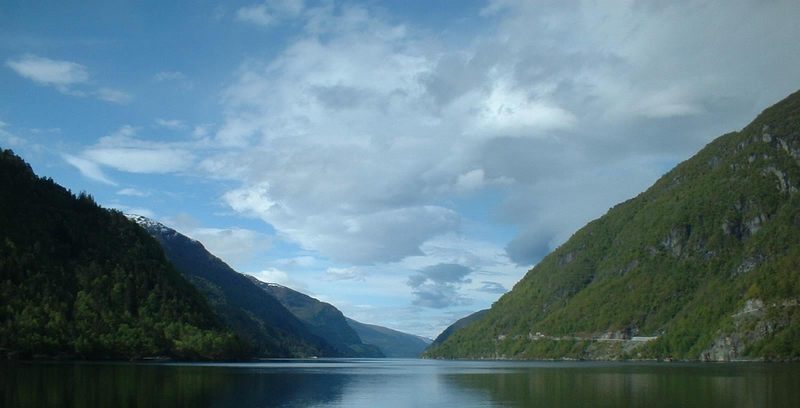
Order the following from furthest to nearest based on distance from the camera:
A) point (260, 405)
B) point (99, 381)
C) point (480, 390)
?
point (480, 390), point (99, 381), point (260, 405)

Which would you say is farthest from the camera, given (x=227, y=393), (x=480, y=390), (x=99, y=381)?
(x=480, y=390)

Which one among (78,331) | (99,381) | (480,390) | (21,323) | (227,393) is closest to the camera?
(227,393)

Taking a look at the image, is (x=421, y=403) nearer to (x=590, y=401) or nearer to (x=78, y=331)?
(x=590, y=401)

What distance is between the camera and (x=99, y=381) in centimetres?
9369

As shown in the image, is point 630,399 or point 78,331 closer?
point 630,399

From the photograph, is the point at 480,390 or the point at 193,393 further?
the point at 480,390

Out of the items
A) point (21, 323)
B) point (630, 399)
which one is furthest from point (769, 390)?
point (21, 323)

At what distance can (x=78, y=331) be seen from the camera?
632ft

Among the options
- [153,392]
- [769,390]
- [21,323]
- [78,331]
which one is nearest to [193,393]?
[153,392]

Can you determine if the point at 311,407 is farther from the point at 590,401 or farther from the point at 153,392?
the point at 590,401

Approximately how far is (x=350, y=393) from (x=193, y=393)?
23001 millimetres

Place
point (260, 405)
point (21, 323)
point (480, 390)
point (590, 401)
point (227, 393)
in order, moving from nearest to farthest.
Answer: point (260, 405)
point (590, 401)
point (227, 393)
point (480, 390)
point (21, 323)

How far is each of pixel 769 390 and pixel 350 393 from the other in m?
50.7

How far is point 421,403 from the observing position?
79.6 meters
